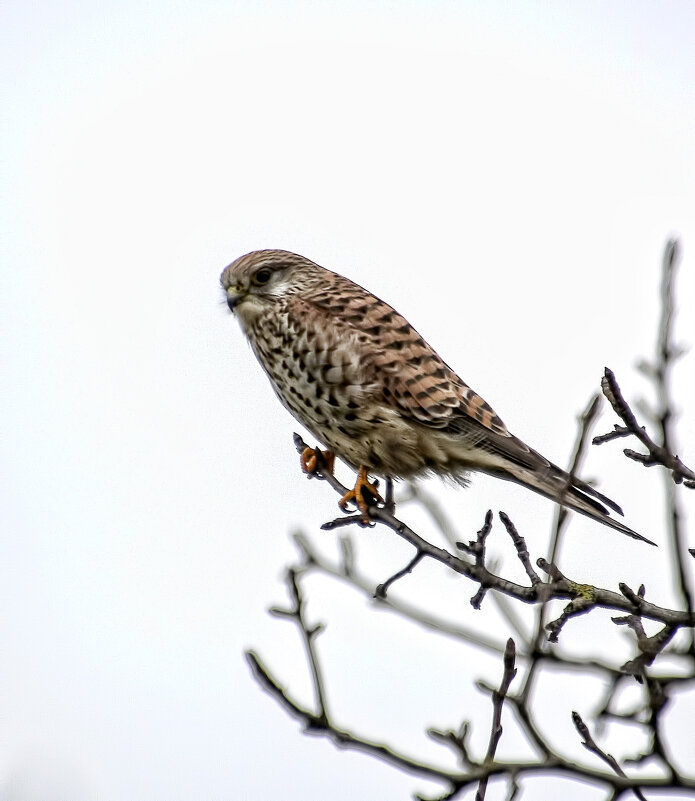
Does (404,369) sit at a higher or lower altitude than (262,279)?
lower

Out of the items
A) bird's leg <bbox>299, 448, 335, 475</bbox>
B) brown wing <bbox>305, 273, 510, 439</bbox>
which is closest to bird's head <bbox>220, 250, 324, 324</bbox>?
brown wing <bbox>305, 273, 510, 439</bbox>

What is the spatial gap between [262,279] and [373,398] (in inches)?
36.4

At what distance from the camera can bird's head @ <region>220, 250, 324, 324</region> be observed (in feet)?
16.3

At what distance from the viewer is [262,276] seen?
509 centimetres

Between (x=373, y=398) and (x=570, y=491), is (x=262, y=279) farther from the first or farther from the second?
(x=570, y=491)

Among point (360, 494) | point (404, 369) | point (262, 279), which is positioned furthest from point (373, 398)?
point (262, 279)

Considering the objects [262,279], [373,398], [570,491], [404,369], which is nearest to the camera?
[570,491]

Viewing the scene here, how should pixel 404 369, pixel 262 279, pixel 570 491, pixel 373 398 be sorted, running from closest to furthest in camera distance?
pixel 570 491 → pixel 373 398 → pixel 404 369 → pixel 262 279

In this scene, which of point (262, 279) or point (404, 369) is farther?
point (262, 279)

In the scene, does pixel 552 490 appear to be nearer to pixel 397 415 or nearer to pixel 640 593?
pixel 397 415

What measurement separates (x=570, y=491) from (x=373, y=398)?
3.06 ft

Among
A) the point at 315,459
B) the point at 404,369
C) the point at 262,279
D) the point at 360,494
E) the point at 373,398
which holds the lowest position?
the point at 360,494

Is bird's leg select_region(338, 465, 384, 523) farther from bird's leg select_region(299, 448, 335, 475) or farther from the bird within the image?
bird's leg select_region(299, 448, 335, 475)

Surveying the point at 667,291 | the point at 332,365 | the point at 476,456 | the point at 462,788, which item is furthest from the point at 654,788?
the point at 332,365
